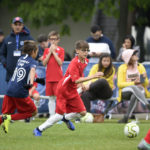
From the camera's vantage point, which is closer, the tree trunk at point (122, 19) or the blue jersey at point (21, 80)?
the blue jersey at point (21, 80)

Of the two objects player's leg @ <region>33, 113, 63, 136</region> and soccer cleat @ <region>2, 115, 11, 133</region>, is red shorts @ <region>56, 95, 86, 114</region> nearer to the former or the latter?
player's leg @ <region>33, 113, 63, 136</region>

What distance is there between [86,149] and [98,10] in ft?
52.4

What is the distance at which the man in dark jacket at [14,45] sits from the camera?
14.1 metres

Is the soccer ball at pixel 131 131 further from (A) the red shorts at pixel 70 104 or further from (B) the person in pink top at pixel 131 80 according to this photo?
(B) the person in pink top at pixel 131 80

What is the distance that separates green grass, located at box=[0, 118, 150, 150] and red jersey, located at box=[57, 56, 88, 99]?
79cm

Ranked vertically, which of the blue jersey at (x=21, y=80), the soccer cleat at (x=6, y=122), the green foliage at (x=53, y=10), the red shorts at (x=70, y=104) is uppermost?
the green foliage at (x=53, y=10)

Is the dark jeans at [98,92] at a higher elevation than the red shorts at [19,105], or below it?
below

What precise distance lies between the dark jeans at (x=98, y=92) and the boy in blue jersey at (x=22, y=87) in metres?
3.54

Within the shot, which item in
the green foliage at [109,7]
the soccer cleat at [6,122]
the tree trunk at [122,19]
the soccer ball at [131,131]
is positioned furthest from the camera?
the green foliage at [109,7]

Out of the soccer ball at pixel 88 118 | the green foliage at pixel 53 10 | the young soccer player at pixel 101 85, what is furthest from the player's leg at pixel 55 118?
the green foliage at pixel 53 10

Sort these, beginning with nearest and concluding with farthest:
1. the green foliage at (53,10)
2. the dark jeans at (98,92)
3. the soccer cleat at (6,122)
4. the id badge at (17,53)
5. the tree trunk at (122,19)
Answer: the soccer cleat at (6,122) < the id badge at (17,53) < the dark jeans at (98,92) < the tree trunk at (122,19) < the green foliage at (53,10)

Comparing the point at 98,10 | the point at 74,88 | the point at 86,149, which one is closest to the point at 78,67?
the point at 74,88

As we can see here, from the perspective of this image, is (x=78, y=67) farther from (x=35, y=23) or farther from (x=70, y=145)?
(x=35, y=23)

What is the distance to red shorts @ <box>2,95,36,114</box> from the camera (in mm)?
11430
